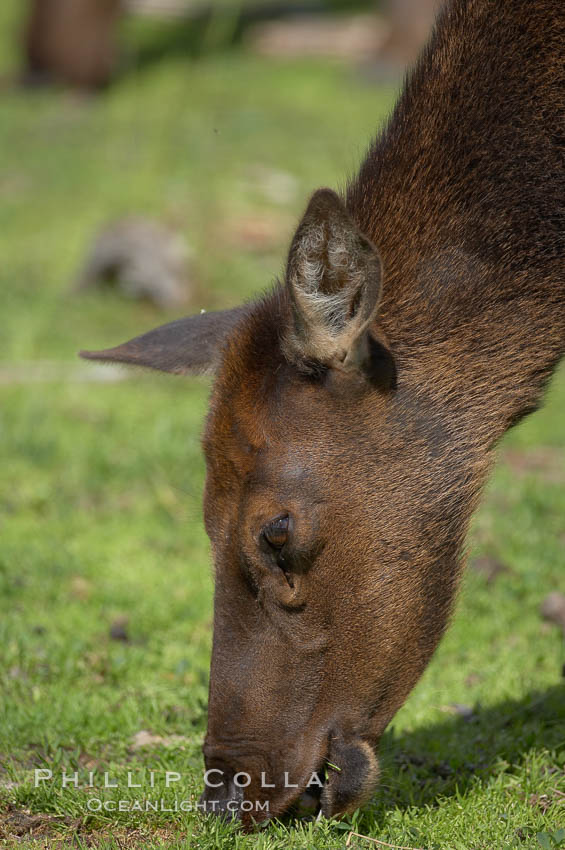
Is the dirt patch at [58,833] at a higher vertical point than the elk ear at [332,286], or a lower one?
lower

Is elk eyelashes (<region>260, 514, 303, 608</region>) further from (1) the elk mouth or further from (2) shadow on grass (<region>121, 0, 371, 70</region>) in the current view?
(2) shadow on grass (<region>121, 0, 371, 70</region>)

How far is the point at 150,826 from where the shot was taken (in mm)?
3639

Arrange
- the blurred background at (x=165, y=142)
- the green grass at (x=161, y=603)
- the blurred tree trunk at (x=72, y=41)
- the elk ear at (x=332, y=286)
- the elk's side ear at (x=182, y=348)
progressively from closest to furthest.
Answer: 1. the elk ear at (x=332, y=286)
2. the green grass at (x=161, y=603)
3. the elk's side ear at (x=182, y=348)
4. the blurred background at (x=165, y=142)
5. the blurred tree trunk at (x=72, y=41)

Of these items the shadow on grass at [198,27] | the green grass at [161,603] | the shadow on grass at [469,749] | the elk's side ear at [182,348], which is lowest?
the shadow on grass at [198,27]

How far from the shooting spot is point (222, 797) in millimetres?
3510

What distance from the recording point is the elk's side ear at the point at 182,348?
3.96m

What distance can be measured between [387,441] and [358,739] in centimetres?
95

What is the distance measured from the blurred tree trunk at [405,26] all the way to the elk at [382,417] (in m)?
15.6

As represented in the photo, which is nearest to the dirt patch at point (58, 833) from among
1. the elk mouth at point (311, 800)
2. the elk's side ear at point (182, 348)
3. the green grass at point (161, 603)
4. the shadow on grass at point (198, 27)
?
the green grass at point (161, 603)

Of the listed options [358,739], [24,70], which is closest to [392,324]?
[358,739]

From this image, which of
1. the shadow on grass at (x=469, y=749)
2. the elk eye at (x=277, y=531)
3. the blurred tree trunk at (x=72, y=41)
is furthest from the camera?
the blurred tree trunk at (x=72, y=41)

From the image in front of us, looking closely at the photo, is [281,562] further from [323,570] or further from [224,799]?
[224,799]

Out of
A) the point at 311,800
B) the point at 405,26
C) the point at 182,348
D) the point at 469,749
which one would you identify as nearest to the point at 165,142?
the point at 405,26

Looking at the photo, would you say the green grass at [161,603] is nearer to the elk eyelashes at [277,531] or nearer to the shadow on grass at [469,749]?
the shadow on grass at [469,749]
